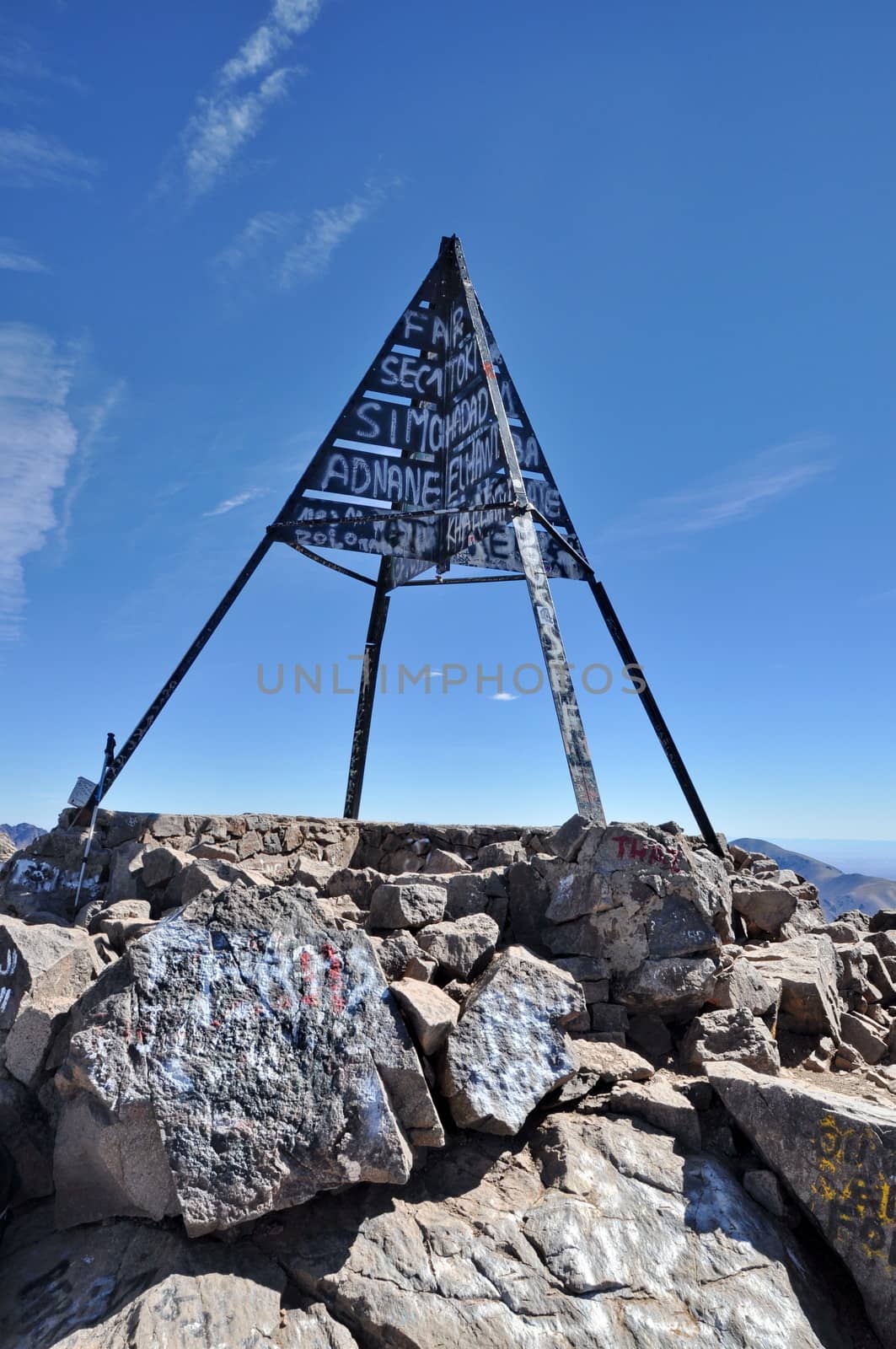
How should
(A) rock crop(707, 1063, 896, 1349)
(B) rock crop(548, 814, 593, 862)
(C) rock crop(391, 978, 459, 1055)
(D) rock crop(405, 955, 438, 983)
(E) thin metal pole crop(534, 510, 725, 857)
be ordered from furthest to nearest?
1. (E) thin metal pole crop(534, 510, 725, 857)
2. (B) rock crop(548, 814, 593, 862)
3. (D) rock crop(405, 955, 438, 983)
4. (C) rock crop(391, 978, 459, 1055)
5. (A) rock crop(707, 1063, 896, 1349)

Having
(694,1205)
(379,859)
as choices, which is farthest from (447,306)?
(694,1205)

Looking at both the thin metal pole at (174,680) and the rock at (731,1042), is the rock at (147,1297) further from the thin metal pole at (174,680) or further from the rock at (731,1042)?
the thin metal pole at (174,680)

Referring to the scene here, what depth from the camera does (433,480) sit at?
9.29 meters

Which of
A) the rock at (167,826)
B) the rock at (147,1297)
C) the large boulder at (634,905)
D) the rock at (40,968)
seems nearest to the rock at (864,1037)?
the large boulder at (634,905)

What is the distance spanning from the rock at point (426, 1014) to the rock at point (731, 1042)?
1420 millimetres

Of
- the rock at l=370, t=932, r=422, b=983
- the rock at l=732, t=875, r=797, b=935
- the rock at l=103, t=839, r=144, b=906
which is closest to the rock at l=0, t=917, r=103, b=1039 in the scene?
the rock at l=103, t=839, r=144, b=906

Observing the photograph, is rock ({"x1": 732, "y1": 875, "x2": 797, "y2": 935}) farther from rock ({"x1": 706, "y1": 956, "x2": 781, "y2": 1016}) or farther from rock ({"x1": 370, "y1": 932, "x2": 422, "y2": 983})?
rock ({"x1": 370, "y1": 932, "x2": 422, "y2": 983})

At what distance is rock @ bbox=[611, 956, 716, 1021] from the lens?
4.41 meters

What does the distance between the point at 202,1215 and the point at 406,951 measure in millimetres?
1404

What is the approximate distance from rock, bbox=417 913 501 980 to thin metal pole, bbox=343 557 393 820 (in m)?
4.87

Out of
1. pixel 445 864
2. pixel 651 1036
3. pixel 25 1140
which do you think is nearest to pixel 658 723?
pixel 445 864

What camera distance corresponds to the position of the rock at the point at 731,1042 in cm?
424

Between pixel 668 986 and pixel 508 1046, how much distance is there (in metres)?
1.14

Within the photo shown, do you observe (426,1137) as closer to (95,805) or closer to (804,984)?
(804,984)
